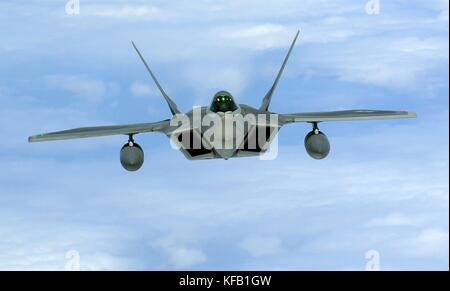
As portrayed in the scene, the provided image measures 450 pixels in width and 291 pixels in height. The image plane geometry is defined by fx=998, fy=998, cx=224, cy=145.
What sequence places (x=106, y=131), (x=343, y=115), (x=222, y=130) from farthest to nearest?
(x=343, y=115) < (x=106, y=131) < (x=222, y=130)

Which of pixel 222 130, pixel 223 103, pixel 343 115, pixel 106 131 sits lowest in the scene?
pixel 222 130

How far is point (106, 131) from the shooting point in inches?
1873

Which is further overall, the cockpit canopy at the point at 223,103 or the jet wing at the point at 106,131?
the jet wing at the point at 106,131

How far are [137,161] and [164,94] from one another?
211 inches

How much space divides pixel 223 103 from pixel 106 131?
19.9 ft

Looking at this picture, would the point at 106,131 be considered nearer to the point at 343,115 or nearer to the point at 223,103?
the point at 223,103

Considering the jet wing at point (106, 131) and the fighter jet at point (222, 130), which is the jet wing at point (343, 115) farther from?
the jet wing at point (106, 131)

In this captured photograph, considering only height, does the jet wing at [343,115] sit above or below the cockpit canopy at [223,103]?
above

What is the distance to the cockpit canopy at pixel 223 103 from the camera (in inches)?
1789

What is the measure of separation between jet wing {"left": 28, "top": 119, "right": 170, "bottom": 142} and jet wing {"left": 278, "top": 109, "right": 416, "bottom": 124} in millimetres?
5886

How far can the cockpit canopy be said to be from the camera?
45.4 m

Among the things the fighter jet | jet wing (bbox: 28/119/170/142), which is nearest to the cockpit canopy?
the fighter jet

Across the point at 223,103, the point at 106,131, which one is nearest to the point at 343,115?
the point at 223,103

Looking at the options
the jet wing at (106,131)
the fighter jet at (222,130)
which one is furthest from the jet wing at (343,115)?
the jet wing at (106,131)
